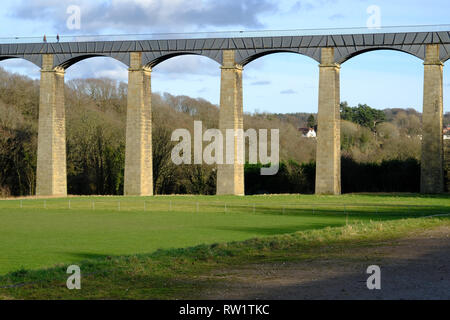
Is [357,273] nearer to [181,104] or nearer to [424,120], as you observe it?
[424,120]

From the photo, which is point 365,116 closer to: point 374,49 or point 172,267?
→ point 374,49

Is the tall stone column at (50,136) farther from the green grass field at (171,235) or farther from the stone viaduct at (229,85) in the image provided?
the green grass field at (171,235)

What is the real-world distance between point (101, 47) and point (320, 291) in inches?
1658

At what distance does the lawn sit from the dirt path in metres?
6.12

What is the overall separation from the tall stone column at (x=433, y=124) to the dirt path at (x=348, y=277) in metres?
27.8

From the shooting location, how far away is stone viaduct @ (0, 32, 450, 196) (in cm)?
4662

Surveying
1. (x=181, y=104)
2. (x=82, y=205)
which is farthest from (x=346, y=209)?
(x=181, y=104)

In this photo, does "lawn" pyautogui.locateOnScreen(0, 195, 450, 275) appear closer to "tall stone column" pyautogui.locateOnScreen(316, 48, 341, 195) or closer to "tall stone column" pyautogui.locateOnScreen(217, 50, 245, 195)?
"tall stone column" pyautogui.locateOnScreen(316, 48, 341, 195)

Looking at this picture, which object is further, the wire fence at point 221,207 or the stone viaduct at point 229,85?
the stone viaduct at point 229,85

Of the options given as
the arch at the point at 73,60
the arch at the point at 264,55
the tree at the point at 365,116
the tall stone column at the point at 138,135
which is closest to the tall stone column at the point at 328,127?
the arch at the point at 264,55

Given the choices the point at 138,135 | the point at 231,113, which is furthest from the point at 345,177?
the point at 138,135

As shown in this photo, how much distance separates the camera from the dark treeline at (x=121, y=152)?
5862 cm

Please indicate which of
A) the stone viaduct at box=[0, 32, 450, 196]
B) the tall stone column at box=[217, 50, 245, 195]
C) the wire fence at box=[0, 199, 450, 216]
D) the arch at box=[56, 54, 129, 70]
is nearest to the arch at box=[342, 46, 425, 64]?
the stone viaduct at box=[0, 32, 450, 196]

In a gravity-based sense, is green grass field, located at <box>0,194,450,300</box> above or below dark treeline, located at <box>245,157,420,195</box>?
below
